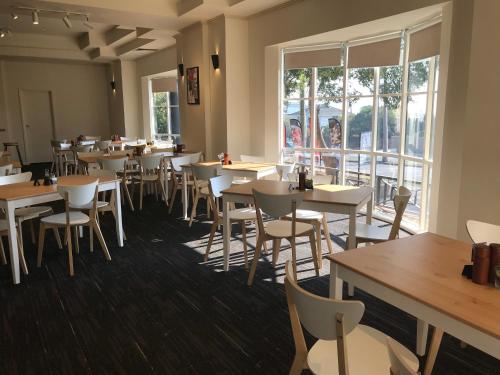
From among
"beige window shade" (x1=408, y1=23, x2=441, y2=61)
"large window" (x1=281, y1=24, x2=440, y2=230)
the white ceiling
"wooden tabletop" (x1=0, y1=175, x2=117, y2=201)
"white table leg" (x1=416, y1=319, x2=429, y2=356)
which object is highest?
the white ceiling

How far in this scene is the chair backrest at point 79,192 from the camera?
374 cm

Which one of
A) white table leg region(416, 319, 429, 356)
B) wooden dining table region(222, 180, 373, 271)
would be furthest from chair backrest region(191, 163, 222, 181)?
white table leg region(416, 319, 429, 356)

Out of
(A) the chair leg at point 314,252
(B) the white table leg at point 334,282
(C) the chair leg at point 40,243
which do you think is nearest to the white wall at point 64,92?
(C) the chair leg at point 40,243

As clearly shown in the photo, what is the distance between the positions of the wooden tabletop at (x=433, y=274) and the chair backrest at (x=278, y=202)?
3.48 ft

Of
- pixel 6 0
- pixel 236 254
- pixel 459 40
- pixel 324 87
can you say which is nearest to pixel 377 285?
pixel 236 254

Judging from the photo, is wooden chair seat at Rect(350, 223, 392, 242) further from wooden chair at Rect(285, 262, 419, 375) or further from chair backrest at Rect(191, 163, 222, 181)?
chair backrest at Rect(191, 163, 222, 181)

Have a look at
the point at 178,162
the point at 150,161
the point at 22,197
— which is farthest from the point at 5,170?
the point at 178,162

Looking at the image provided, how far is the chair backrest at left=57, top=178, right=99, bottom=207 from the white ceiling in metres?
3.18

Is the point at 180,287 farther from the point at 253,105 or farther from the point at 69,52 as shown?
the point at 69,52

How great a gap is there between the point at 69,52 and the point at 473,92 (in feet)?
34.3

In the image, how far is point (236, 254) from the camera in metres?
4.27

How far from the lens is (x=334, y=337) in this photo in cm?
152

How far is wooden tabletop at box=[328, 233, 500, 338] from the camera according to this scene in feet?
4.94

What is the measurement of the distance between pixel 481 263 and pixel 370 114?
14.6 ft
